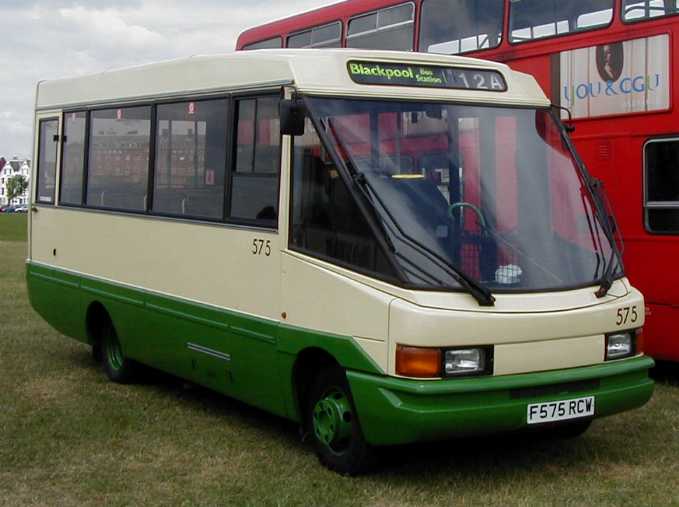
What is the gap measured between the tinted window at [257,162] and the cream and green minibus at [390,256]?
0.7 inches

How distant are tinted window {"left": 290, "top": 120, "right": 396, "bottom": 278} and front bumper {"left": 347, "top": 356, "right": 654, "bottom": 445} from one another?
27.8 inches

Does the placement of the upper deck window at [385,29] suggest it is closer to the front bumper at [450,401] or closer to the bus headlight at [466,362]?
the front bumper at [450,401]

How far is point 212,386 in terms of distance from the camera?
9.40 metres

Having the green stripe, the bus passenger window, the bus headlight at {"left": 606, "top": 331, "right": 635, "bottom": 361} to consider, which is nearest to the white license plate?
the bus headlight at {"left": 606, "top": 331, "right": 635, "bottom": 361}

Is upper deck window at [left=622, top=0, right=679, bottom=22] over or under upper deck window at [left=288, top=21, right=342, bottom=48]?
under

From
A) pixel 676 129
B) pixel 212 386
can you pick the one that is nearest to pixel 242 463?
pixel 212 386

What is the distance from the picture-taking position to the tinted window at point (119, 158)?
35.1 feet

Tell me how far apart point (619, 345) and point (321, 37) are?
806 centimetres

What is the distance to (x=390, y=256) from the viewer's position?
289 inches

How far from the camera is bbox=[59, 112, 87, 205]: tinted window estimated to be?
12047 millimetres

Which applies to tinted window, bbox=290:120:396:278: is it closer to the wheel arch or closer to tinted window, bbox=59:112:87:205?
the wheel arch

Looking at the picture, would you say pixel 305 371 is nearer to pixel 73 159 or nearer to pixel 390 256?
pixel 390 256

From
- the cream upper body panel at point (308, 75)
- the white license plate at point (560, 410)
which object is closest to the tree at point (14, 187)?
the cream upper body panel at point (308, 75)

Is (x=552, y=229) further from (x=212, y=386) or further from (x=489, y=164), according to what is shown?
(x=212, y=386)
